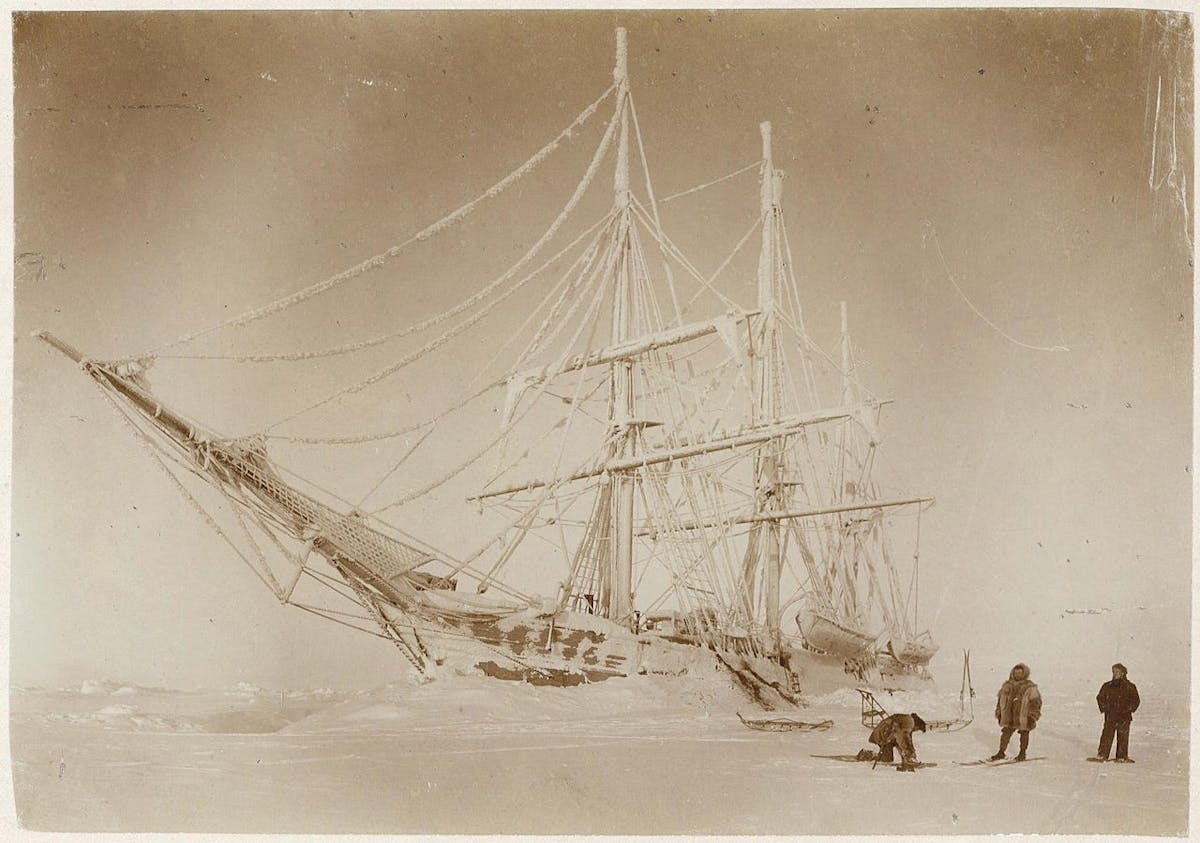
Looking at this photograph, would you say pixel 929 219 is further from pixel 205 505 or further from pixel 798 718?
pixel 205 505

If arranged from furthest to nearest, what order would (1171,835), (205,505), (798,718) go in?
(798,718), (205,505), (1171,835)

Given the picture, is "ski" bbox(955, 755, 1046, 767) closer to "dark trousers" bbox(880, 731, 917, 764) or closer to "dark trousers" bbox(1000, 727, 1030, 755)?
"dark trousers" bbox(1000, 727, 1030, 755)

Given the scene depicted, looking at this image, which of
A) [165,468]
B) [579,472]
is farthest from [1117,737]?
[165,468]

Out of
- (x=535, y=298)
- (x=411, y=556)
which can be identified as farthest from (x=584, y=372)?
(x=411, y=556)

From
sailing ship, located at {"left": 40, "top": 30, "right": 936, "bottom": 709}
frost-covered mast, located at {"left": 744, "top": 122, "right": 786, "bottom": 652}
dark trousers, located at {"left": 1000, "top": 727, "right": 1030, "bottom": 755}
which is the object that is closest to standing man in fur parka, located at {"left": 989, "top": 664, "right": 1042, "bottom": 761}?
dark trousers, located at {"left": 1000, "top": 727, "right": 1030, "bottom": 755}

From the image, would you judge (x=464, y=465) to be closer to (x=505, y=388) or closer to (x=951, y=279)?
(x=505, y=388)
